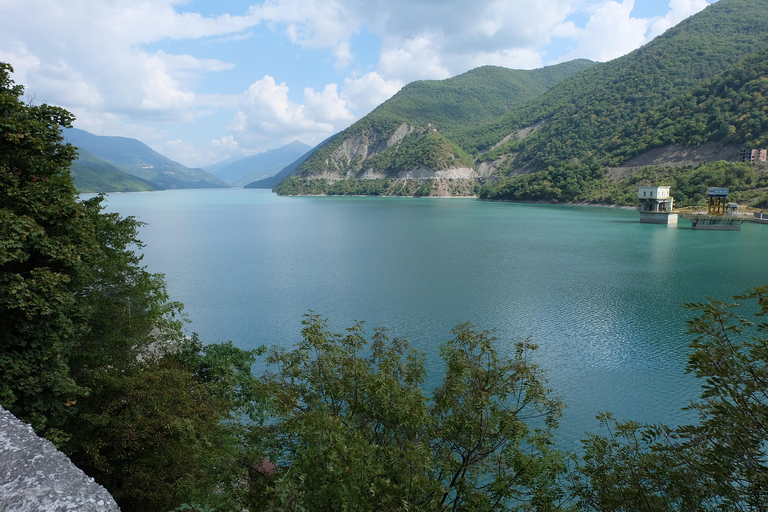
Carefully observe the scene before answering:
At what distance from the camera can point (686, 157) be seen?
→ 315ft

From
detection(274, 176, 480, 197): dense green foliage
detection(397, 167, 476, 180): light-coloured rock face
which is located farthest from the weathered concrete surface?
detection(397, 167, 476, 180): light-coloured rock face

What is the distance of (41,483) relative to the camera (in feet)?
17.8

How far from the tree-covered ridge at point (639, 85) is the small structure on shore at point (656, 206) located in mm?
44134

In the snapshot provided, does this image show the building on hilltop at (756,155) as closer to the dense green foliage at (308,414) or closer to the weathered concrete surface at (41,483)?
the dense green foliage at (308,414)

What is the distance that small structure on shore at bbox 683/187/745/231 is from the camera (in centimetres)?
6050

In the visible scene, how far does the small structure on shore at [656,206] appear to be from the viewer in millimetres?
68188

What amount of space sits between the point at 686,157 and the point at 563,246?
69237mm

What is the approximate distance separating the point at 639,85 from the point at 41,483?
166 metres

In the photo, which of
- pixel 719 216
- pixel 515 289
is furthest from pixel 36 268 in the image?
pixel 719 216

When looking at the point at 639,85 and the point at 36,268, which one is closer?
the point at 36,268

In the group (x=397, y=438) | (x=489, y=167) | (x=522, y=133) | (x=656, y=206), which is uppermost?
(x=522, y=133)

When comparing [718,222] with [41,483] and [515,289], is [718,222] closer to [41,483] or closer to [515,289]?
[515,289]

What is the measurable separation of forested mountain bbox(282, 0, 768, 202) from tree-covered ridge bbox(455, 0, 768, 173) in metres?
0.33

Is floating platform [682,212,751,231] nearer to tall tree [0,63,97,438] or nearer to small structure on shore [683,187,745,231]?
small structure on shore [683,187,745,231]
